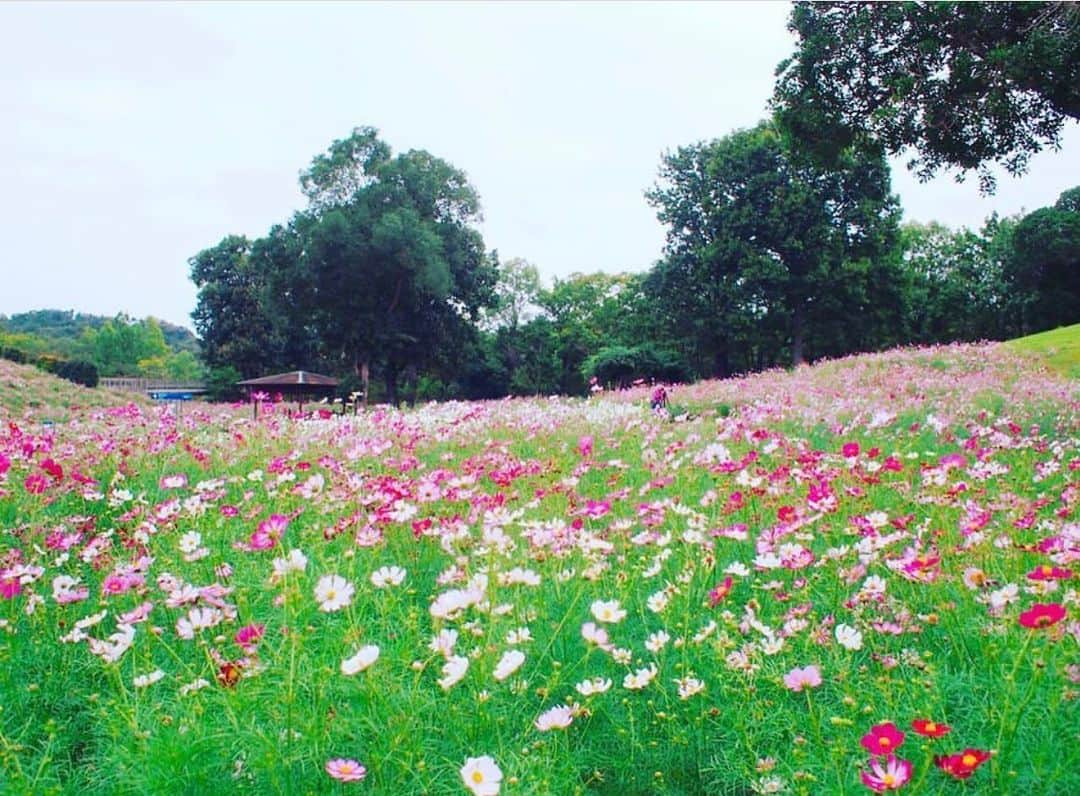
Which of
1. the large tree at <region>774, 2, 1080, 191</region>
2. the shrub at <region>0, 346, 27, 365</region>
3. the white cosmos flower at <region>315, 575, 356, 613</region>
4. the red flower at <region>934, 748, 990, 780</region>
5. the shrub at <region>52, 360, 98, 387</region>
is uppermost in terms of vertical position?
the large tree at <region>774, 2, 1080, 191</region>

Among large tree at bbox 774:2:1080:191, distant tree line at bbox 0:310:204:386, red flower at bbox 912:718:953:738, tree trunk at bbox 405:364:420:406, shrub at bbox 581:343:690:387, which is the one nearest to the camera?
red flower at bbox 912:718:953:738

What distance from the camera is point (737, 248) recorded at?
28.6 meters

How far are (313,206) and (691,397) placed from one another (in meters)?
20.5

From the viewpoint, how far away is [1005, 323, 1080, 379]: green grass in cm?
1669

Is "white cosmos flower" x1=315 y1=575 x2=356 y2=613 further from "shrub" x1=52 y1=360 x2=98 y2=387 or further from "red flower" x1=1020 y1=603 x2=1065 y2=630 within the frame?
"shrub" x1=52 y1=360 x2=98 y2=387

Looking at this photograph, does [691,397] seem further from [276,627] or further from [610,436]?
[276,627]

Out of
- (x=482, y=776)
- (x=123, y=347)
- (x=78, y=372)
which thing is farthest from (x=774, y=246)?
(x=123, y=347)

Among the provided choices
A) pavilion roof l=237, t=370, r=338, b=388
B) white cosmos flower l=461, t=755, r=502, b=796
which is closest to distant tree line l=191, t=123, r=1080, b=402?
pavilion roof l=237, t=370, r=338, b=388

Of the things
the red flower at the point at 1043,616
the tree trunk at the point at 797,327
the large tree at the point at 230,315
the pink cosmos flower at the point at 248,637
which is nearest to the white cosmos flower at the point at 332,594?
the pink cosmos flower at the point at 248,637

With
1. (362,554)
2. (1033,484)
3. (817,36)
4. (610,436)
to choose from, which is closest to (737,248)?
(817,36)

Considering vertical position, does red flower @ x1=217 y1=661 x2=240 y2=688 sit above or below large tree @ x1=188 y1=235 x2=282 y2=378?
below

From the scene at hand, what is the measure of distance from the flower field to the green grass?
572 inches

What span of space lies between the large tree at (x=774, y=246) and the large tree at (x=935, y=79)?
17770mm

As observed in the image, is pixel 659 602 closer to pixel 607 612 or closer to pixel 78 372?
pixel 607 612
